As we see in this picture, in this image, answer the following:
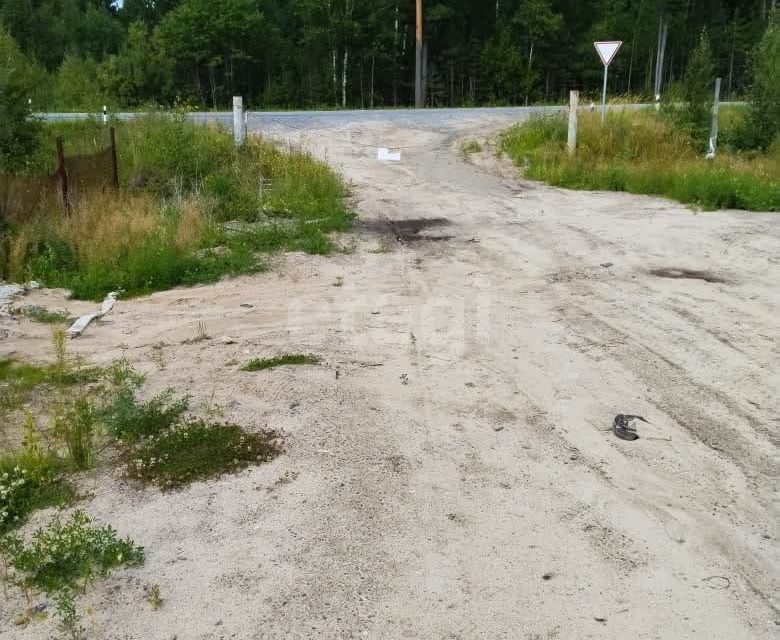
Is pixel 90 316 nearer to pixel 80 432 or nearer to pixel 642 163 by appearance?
pixel 80 432

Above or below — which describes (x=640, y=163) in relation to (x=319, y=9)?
below

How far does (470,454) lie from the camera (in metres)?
5.23

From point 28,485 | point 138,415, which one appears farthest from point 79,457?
point 138,415

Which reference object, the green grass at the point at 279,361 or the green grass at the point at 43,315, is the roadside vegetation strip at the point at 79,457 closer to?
the green grass at the point at 279,361

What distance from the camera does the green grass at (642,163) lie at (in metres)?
13.2

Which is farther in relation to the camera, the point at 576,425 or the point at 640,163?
the point at 640,163

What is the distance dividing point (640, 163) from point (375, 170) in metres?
5.49

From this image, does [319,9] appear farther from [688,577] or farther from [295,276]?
[688,577]

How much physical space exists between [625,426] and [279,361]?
292 cm

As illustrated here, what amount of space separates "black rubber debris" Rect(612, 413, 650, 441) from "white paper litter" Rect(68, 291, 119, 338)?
530cm

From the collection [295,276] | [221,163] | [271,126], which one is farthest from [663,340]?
[271,126]

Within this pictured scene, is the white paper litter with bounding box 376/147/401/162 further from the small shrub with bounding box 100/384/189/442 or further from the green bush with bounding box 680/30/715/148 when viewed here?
the small shrub with bounding box 100/384/189/442

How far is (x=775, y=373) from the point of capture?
632 cm

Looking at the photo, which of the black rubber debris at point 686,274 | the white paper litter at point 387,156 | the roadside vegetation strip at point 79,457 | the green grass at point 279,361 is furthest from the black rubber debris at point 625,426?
the white paper litter at point 387,156
